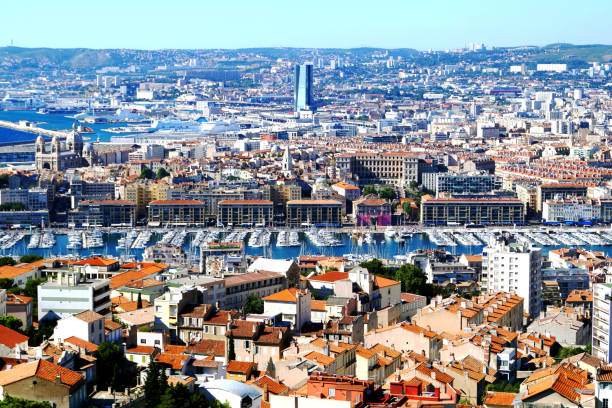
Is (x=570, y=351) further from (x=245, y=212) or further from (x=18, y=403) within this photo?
(x=245, y=212)

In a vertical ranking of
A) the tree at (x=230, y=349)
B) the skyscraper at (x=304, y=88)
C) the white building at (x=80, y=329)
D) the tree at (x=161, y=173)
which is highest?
the white building at (x=80, y=329)

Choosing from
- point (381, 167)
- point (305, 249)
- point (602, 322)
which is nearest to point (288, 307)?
point (602, 322)

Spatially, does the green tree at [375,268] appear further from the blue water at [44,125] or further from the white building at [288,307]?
the blue water at [44,125]

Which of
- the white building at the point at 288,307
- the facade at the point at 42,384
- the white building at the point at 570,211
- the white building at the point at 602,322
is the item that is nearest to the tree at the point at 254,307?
the white building at the point at 288,307

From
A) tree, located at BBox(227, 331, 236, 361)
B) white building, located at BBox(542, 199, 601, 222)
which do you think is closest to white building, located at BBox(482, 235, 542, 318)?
tree, located at BBox(227, 331, 236, 361)

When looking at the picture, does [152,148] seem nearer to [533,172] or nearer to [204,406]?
[533,172]

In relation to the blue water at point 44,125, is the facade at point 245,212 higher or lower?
higher
